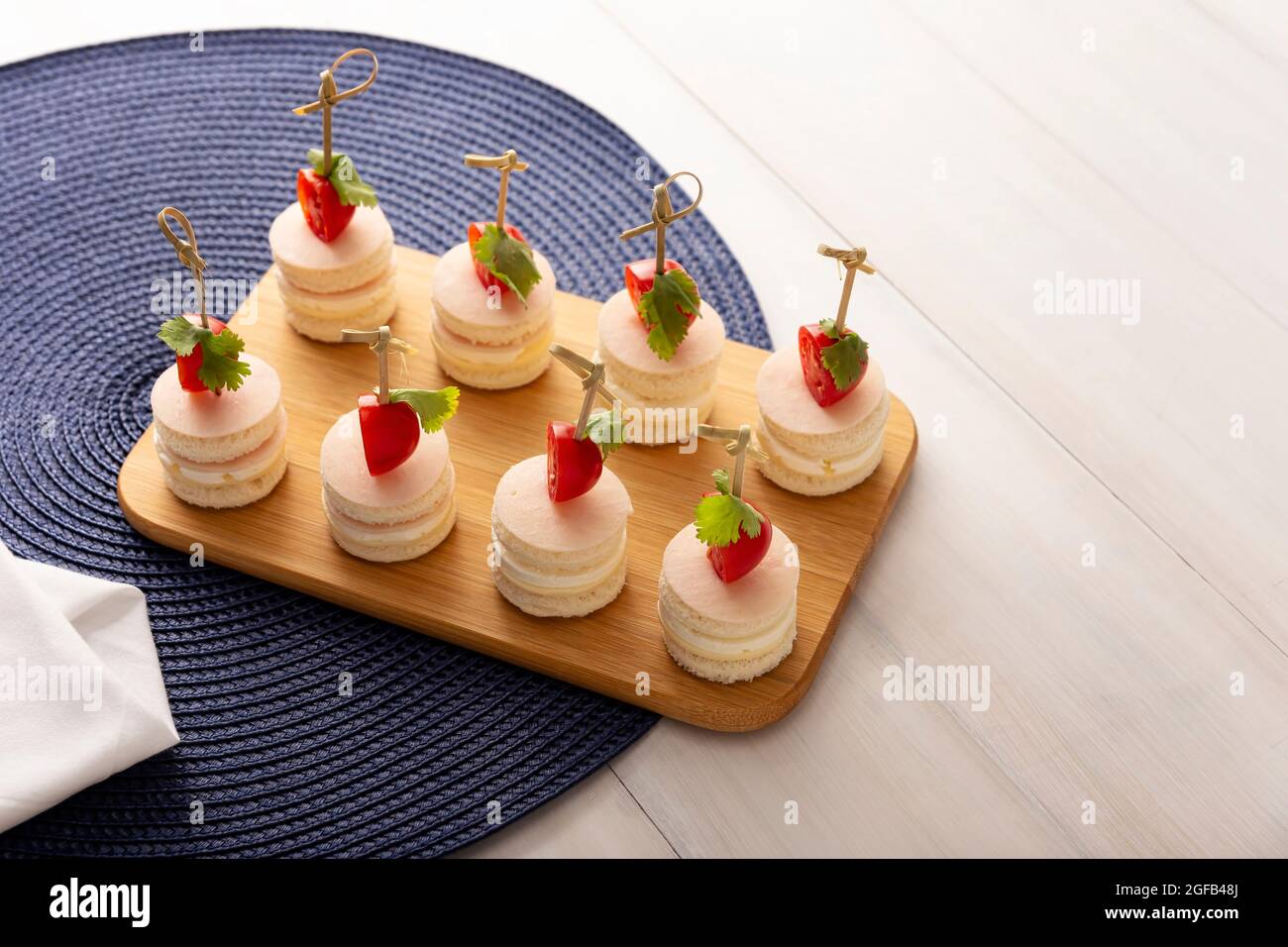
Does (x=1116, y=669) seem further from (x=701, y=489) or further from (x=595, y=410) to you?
(x=595, y=410)

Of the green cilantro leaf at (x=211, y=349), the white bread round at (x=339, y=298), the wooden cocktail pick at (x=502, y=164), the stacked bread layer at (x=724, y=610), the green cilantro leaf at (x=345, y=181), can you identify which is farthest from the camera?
the white bread round at (x=339, y=298)

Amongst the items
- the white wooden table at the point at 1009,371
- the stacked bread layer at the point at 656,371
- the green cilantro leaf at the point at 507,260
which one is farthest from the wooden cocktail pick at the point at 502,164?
the white wooden table at the point at 1009,371

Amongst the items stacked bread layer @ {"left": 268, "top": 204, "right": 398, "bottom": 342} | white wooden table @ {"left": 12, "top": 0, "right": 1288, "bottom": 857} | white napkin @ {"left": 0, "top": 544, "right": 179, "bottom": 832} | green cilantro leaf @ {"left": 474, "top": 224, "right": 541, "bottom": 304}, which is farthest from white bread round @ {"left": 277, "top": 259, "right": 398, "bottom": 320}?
white wooden table @ {"left": 12, "top": 0, "right": 1288, "bottom": 857}

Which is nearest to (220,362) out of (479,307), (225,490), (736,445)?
(225,490)

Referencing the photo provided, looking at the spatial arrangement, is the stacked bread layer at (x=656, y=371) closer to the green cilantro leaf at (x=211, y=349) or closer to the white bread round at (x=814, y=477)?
the white bread round at (x=814, y=477)

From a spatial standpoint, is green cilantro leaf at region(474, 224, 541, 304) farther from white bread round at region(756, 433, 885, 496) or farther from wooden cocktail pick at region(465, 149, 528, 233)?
white bread round at region(756, 433, 885, 496)

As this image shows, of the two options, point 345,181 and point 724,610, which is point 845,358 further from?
point 345,181
